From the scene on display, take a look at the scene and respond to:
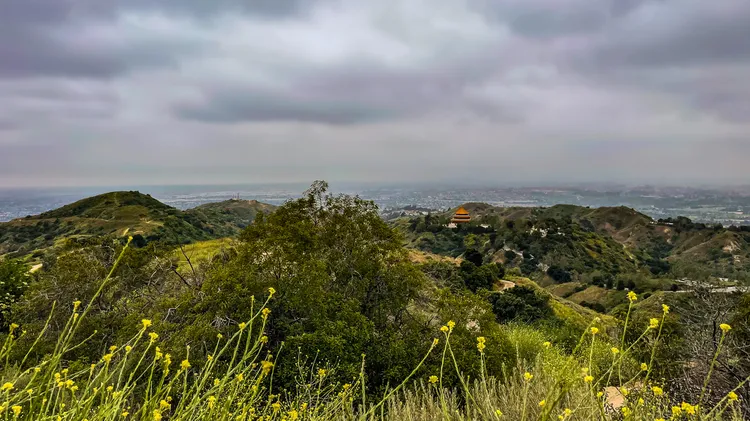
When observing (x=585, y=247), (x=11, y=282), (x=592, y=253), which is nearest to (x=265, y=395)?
(x=11, y=282)

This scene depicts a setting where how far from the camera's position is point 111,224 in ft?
229

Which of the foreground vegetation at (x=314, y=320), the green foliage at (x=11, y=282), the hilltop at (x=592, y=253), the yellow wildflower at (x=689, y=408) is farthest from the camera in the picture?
the hilltop at (x=592, y=253)

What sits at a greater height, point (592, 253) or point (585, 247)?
point (585, 247)

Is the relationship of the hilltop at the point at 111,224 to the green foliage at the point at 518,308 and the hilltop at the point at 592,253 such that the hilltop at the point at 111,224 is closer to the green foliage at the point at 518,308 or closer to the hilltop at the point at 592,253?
the hilltop at the point at 592,253

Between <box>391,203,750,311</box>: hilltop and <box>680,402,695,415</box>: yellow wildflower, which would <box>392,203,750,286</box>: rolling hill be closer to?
<box>391,203,750,311</box>: hilltop

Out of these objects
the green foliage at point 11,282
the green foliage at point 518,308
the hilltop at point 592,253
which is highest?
the green foliage at point 11,282

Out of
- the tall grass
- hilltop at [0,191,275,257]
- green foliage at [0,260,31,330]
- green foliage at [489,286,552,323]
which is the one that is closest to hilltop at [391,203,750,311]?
green foliage at [489,286,552,323]

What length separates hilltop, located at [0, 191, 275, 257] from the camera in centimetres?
6256

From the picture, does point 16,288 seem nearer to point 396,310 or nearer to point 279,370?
point 279,370

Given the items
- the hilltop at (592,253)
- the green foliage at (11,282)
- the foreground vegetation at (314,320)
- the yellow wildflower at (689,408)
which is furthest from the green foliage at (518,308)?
the green foliage at (11,282)

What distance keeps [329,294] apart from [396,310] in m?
1.95

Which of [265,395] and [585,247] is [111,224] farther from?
[585,247]

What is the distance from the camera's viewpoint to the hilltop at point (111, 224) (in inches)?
2463

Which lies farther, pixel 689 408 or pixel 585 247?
pixel 585 247
